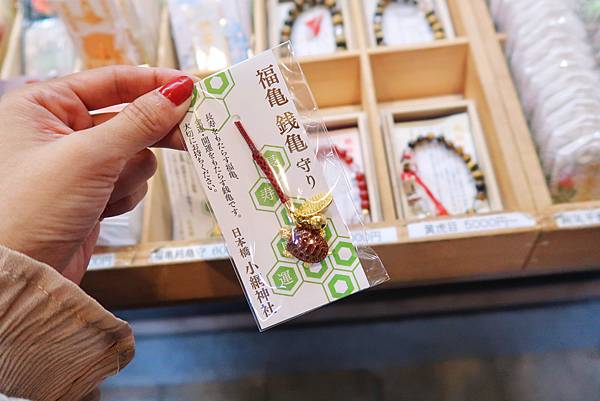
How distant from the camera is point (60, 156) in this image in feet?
2.11

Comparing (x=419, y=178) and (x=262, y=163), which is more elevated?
(x=262, y=163)

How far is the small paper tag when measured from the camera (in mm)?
685

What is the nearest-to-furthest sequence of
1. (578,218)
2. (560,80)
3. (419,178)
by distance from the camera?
(578,218) < (560,80) < (419,178)

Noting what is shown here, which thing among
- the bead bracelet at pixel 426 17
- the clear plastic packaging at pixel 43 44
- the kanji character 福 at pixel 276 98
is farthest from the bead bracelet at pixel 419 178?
the clear plastic packaging at pixel 43 44

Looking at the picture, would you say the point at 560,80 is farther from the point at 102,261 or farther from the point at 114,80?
the point at 102,261

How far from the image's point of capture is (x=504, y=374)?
1.00 metres

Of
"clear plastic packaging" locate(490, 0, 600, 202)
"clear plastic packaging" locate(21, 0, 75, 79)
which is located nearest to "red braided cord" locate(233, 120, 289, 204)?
"clear plastic packaging" locate(490, 0, 600, 202)

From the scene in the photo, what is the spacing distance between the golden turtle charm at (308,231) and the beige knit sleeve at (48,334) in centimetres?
25

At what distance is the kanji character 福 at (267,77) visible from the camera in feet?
2.25

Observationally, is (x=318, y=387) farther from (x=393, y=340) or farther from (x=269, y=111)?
(x=269, y=111)

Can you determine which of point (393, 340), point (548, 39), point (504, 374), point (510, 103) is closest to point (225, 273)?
point (393, 340)

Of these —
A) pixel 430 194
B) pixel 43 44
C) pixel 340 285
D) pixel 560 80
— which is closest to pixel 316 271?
pixel 340 285

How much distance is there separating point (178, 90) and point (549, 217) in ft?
2.24

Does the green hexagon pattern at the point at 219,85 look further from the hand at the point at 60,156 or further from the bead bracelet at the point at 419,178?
the bead bracelet at the point at 419,178
